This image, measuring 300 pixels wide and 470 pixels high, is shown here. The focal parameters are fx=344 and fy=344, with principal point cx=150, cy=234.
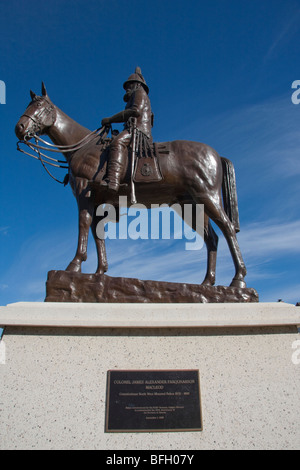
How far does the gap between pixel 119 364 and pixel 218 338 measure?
114cm

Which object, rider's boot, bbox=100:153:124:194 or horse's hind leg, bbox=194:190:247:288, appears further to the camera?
rider's boot, bbox=100:153:124:194

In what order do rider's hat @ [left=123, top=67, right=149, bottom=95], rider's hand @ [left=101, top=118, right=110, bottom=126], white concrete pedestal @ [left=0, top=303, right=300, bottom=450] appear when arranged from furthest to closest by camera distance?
rider's hat @ [left=123, top=67, right=149, bottom=95] < rider's hand @ [left=101, top=118, right=110, bottom=126] < white concrete pedestal @ [left=0, top=303, right=300, bottom=450]

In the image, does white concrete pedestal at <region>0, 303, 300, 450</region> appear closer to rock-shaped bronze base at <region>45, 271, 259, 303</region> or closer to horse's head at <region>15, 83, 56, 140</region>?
rock-shaped bronze base at <region>45, 271, 259, 303</region>

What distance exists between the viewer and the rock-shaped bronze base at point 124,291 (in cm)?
466

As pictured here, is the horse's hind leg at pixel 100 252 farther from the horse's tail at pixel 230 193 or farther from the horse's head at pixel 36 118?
the horse's tail at pixel 230 193

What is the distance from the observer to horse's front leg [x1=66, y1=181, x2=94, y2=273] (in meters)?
5.13

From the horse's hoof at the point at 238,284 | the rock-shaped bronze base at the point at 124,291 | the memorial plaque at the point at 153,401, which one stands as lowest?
the memorial plaque at the point at 153,401

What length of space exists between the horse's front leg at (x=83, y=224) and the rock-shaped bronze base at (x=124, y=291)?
0.37 metres

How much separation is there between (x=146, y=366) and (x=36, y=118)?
4.42m

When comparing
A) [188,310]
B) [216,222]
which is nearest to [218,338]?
[188,310]

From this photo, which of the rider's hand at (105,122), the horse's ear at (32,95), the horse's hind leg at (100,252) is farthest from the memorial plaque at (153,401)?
the horse's ear at (32,95)

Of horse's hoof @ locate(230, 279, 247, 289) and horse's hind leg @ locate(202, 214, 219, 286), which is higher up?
horse's hind leg @ locate(202, 214, 219, 286)

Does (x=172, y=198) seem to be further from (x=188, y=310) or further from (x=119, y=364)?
(x=119, y=364)

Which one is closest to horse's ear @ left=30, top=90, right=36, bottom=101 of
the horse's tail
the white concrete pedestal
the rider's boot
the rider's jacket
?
the rider's jacket
